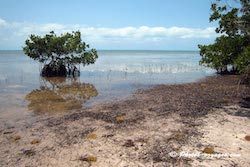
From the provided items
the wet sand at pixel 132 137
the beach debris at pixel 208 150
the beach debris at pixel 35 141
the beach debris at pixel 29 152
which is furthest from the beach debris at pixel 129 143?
the beach debris at pixel 35 141

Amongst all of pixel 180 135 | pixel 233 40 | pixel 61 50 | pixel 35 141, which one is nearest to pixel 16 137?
pixel 35 141

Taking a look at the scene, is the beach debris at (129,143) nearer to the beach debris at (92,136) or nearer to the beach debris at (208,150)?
the beach debris at (92,136)

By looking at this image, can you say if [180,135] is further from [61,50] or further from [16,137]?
[61,50]

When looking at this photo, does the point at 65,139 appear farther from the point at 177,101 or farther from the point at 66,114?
the point at 177,101

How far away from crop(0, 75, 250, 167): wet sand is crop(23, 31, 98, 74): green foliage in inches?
451

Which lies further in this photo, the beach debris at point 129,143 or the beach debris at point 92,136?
the beach debris at point 92,136

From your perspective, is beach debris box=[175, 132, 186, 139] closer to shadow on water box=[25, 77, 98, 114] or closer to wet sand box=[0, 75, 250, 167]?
wet sand box=[0, 75, 250, 167]

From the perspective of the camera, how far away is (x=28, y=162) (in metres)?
4.35

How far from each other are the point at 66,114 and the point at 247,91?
808 centimetres

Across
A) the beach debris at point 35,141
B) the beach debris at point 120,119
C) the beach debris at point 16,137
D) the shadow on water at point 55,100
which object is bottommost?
the beach debris at point 16,137

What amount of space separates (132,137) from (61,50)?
1471 centimetres

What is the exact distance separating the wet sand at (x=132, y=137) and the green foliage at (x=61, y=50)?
451 inches

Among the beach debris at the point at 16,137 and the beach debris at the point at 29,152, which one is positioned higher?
the beach debris at the point at 16,137

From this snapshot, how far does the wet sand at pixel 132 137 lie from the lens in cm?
433
